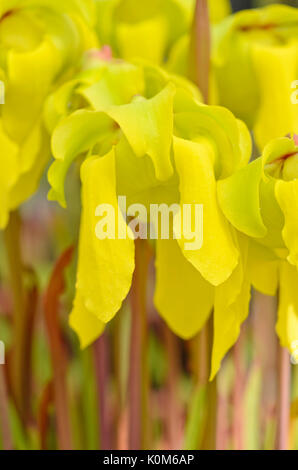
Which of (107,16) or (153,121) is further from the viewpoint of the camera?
(107,16)

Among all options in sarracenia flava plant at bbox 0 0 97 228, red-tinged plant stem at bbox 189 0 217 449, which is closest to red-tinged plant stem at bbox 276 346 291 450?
red-tinged plant stem at bbox 189 0 217 449

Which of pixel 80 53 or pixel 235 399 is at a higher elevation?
pixel 80 53

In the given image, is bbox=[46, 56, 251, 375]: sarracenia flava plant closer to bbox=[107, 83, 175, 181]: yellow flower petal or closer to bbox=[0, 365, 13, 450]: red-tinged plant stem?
bbox=[107, 83, 175, 181]: yellow flower petal

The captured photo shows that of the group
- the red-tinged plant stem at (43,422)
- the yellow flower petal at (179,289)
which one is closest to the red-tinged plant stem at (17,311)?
the red-tinged plant stem at (43,422)

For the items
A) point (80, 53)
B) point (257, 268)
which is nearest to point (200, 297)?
point (257, 268)
